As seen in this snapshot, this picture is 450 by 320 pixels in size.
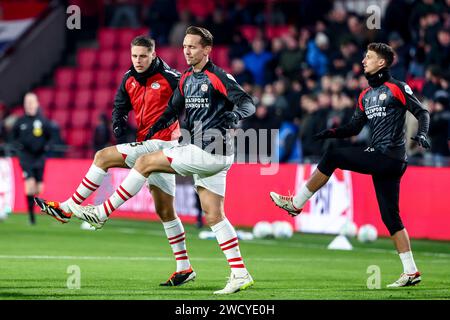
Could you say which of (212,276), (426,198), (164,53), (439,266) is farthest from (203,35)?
(164,53)

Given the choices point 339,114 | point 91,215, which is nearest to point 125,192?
point 91,215

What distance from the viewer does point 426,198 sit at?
57.5 ft

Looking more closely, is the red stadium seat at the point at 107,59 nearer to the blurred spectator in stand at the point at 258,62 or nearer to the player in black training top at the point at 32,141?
the blurred spectator in stand at the point at 258,62

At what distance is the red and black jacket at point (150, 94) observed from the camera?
11.4m

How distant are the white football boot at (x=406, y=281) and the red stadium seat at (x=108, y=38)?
762 inches

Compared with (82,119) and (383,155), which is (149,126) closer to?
(383,155)

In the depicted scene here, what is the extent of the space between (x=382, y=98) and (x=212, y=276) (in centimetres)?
277

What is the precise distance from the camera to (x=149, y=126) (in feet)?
37.6

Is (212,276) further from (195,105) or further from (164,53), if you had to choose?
(164,53)

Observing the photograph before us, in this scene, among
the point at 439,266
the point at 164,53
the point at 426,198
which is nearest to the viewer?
the point at 439,266

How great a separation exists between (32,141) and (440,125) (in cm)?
766

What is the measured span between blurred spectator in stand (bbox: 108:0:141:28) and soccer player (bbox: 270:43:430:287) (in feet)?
62.9

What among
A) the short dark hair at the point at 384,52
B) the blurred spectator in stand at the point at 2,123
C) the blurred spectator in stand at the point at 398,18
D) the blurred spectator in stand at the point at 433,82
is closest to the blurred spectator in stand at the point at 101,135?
the blurred spectator in stand at the point at 2,123
